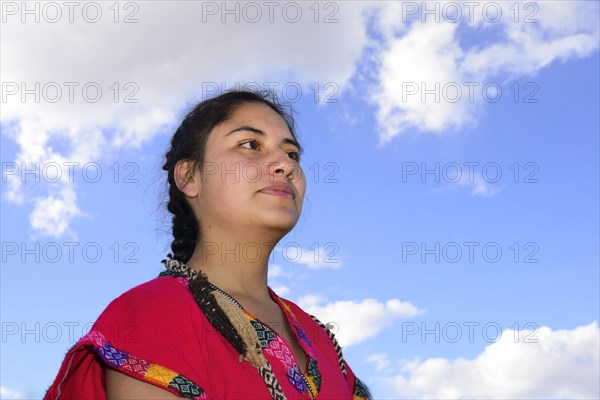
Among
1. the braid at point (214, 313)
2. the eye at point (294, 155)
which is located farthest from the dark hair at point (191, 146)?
the braid at point (214, 313)

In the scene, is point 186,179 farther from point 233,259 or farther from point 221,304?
point 221,304

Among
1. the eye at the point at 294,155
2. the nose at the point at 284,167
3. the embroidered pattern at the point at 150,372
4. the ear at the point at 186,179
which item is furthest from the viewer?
the eye at the point at 294,155

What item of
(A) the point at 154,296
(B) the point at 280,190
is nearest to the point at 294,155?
(B) the point at 280,190

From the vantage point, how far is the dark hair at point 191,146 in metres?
3.67

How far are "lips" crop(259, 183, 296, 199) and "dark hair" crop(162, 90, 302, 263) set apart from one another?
0.43 metres

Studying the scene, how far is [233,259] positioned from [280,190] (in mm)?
405

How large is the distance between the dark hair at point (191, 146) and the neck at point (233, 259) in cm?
15

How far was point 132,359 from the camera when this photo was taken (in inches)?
106

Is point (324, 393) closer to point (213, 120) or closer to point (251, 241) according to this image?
point (251, 241)

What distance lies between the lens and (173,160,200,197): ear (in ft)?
11.9

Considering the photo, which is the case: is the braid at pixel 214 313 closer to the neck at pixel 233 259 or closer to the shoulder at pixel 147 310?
the shoulder at pixel 147 310

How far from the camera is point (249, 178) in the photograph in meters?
3.37

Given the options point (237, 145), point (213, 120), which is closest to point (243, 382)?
point (237, 145)

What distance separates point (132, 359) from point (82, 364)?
0.25 m
